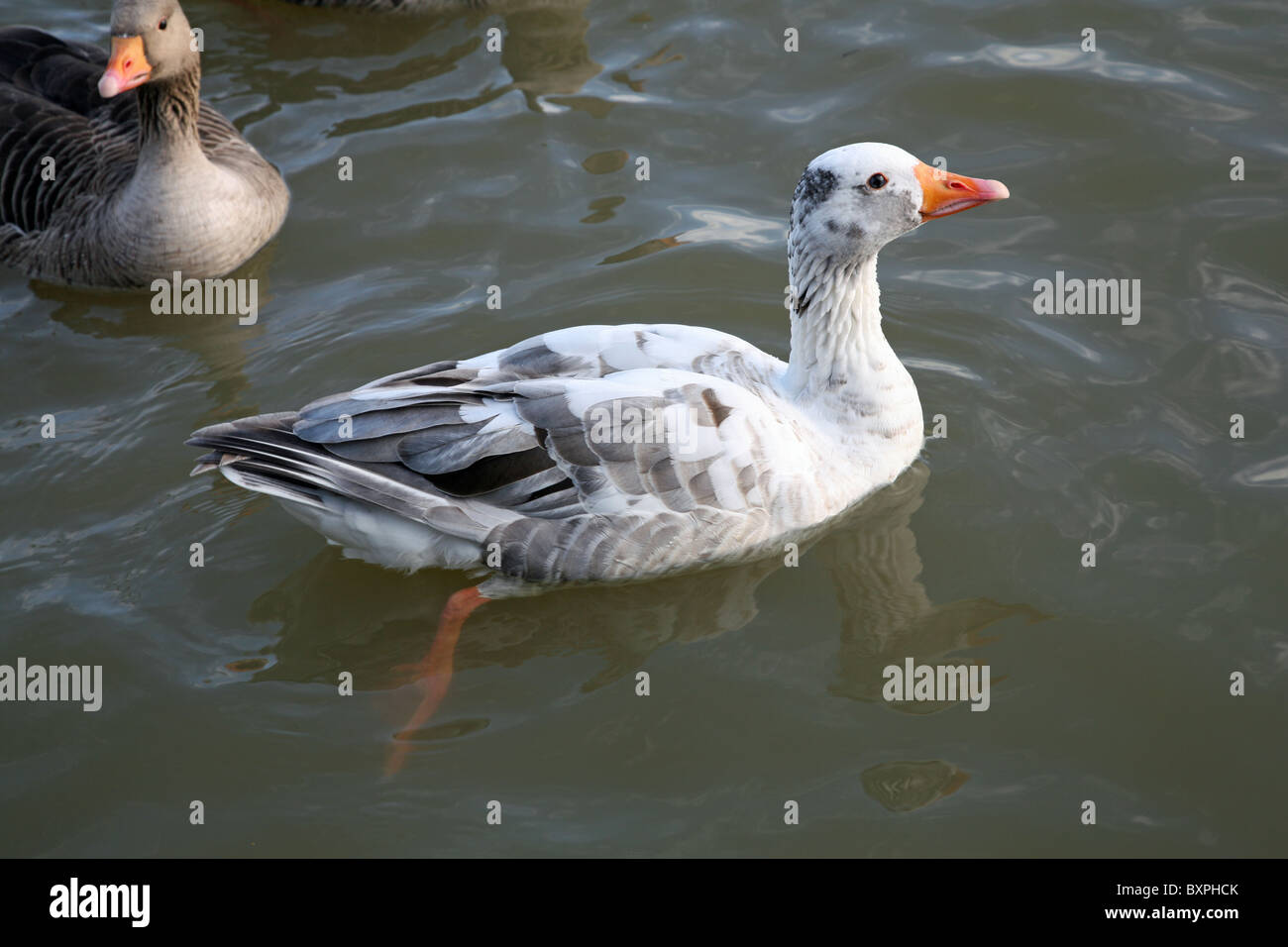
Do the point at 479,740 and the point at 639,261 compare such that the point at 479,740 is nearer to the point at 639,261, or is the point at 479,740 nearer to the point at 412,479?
the point at 412,479

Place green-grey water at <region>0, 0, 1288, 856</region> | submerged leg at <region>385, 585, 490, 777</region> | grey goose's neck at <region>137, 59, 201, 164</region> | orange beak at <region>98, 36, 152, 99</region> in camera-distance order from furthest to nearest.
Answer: grey goose's neck at <region>137, 59, 201, 164</region>
orange beak at <region>98, 36, 152, 99</region>
submerged leg at <region>385, 585, 490, 777</region>
green-grey water at <region>0, 0, 1288, 856</region>

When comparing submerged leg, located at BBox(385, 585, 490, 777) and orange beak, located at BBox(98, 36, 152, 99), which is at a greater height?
orange beak, located at BBox(98, 36, 152, 99)

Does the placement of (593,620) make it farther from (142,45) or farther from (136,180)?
(142,45)

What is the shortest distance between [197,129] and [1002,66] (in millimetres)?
6280

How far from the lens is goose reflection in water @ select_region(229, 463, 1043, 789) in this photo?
6.59 metres

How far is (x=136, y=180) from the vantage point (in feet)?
29.7

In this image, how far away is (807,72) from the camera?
10.9 m

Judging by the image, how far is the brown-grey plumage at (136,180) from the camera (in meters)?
8.89

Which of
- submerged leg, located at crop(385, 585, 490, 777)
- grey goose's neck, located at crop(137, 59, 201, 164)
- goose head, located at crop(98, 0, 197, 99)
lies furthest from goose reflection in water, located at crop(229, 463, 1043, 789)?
goose head, located at crop(98, 0, 197, 99)

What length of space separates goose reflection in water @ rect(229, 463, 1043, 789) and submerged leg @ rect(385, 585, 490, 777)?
0.01m

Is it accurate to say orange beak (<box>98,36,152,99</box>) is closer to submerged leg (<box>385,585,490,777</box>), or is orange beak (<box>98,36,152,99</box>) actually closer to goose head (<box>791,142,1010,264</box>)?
submerged leg (<box>385,585,490,777</box>)

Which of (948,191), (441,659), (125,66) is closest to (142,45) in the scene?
(125,66)

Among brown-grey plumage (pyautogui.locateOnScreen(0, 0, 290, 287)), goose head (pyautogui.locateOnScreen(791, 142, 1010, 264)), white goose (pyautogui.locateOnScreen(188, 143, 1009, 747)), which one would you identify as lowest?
white goose (pyautogui.locateOnScreen(188, 143, 1009, 747))

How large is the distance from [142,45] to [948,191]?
5.32 meters
